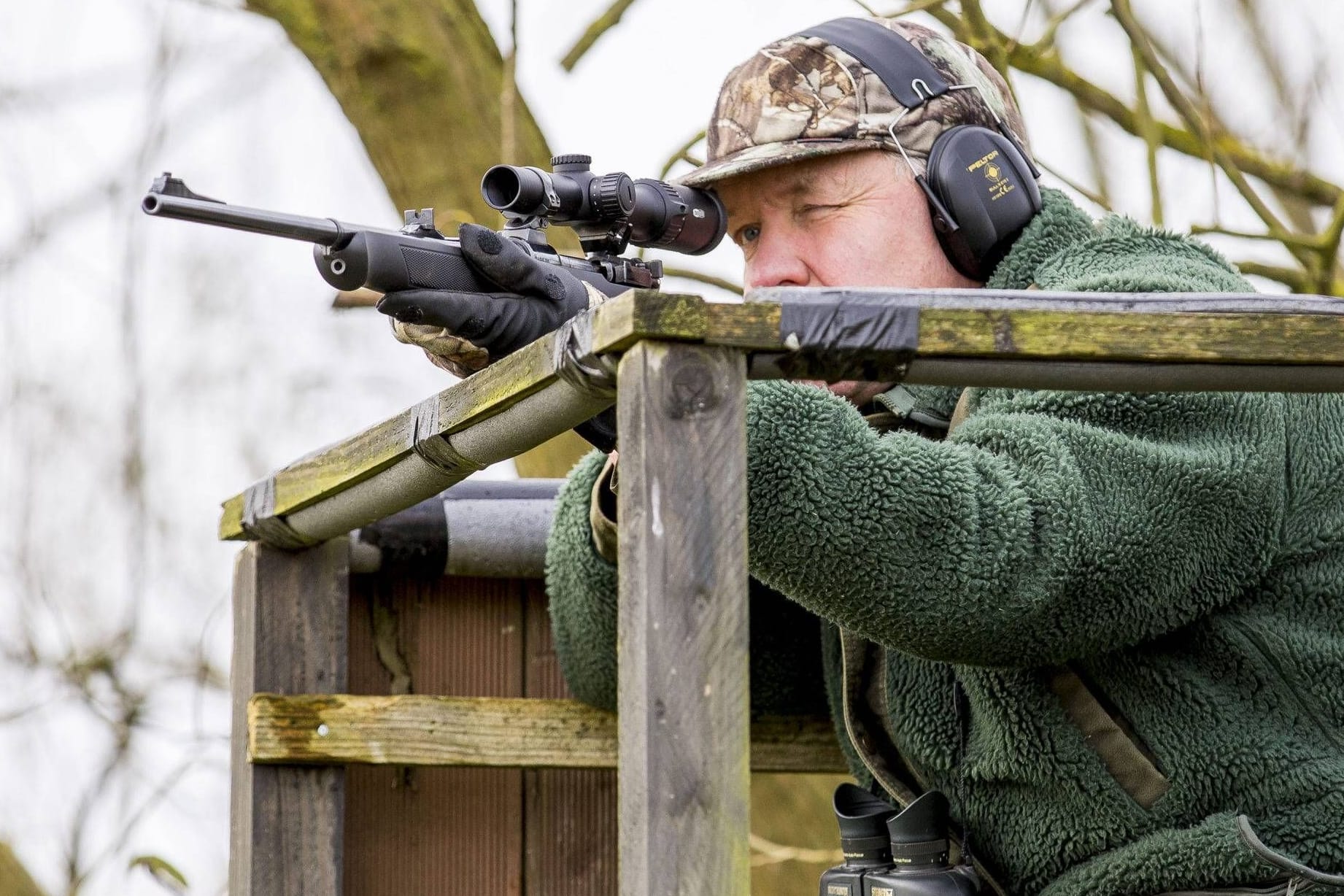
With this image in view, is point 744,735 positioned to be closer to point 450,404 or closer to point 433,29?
point 450,404

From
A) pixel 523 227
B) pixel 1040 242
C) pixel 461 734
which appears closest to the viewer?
pixel 523 227

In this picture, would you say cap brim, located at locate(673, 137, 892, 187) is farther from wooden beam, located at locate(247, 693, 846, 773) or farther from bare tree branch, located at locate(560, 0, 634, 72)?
bare tree branch, located at locate(560, 0, 634, 72)

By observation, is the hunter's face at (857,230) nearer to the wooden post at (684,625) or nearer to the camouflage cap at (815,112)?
the camouflage cap at (815,112)

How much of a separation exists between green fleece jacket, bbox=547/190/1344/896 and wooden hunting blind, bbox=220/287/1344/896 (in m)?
0.17

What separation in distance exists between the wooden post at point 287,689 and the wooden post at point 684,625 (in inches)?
44.0

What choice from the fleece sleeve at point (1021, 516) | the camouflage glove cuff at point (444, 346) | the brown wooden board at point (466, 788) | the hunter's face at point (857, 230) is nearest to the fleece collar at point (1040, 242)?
the hunter's face at point (857, 230)

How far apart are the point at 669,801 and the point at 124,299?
4782mm

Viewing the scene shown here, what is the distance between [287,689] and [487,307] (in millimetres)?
873

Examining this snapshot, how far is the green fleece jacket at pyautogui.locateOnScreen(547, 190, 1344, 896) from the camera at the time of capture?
1604 mm

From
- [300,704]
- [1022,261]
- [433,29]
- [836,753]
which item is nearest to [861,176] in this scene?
[1022,261]

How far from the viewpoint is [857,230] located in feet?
7.28

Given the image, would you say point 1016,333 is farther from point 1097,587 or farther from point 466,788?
point 466,788

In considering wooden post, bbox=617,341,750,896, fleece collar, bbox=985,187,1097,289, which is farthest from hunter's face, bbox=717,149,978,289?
wooden post, bbox=617,341,750,896

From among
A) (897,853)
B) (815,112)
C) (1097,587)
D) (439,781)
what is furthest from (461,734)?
(1097,587)
